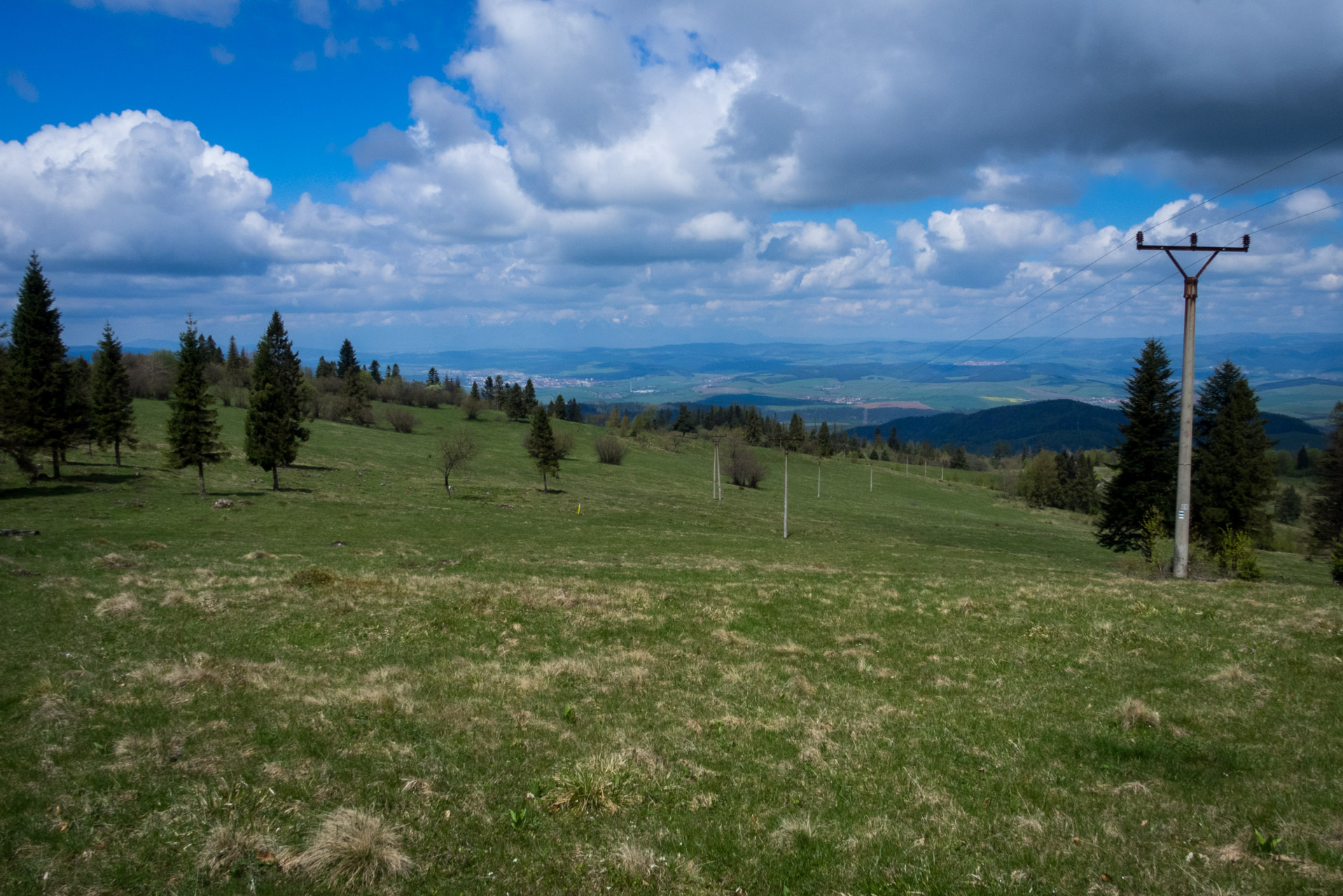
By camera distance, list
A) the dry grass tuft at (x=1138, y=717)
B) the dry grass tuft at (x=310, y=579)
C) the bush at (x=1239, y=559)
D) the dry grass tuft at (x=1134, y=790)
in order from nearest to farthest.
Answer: the dry grass tuft at (x=1134, y=790) < the dry grass tuft at (x=1138, y=717) < the dry grass tuft at (x=310, y=579) < the bush at (x=1239, y=559)

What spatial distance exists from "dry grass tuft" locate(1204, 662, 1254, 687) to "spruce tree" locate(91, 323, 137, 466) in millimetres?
67709

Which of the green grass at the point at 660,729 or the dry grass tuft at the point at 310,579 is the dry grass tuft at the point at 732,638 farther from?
the dry grass tuft at the point at 310,579

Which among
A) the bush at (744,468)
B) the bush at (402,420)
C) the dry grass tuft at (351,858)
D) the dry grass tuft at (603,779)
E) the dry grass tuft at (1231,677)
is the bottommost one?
the bush at (744,468)

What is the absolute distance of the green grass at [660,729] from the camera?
266 inches

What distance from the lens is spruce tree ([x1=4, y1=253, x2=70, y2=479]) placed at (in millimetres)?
45031

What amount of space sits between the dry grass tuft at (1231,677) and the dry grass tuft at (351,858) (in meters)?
13.9

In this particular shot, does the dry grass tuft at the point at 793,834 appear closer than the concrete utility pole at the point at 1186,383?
Yes

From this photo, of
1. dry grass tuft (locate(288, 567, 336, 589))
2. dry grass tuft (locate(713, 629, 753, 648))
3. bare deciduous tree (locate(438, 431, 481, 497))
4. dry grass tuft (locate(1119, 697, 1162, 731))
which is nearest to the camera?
dry grass tuft (locate(1119, 697, 1162, 731))

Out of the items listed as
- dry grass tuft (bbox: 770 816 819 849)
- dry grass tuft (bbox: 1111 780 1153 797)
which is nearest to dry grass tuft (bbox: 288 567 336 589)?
dry grass tuft (bbox: 770 816 819 849)

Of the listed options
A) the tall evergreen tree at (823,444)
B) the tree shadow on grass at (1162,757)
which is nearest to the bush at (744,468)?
the tall evergreen tree at (823,444)

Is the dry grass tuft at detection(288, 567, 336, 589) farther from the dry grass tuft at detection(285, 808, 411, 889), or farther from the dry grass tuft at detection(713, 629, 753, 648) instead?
the dry grass tuft at detection(285, 808, 411, 889)

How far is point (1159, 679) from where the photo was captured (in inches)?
507

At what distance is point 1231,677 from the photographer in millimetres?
12602

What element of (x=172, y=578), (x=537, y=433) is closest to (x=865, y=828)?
(x=172, y=578)
